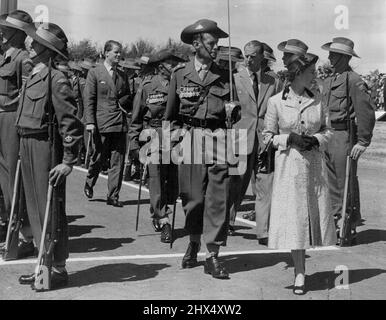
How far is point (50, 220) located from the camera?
5.96 meters

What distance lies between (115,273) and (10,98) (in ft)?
6.90

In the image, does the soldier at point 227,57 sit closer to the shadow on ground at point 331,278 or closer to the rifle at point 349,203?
the rifle at point 349,203

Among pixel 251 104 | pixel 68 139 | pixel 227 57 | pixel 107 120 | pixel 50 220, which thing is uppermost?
pixel 227 57

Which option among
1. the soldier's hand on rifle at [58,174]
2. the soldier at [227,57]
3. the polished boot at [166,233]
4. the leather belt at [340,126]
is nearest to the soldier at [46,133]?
the soldier's hand on rifle at [58,174]

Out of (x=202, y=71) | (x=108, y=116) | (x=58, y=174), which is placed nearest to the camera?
(x=58, y=174)

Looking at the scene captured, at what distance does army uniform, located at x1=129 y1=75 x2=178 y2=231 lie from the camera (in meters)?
8.33

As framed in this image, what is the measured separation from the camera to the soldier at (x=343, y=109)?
8148 millimetres

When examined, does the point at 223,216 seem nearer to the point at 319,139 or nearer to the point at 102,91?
the point at 319,139

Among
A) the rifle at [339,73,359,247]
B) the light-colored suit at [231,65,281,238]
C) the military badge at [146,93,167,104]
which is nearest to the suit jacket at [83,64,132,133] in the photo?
the military badge at [146,93,167,104]

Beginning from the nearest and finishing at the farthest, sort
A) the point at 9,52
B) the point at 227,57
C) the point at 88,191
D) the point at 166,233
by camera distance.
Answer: the point at 9,52
the point at 166,233
the point at 227,57
the point at 88,191

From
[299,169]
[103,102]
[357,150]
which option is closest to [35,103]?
[299,169]

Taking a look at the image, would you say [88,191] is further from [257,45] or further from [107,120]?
[257,45]
